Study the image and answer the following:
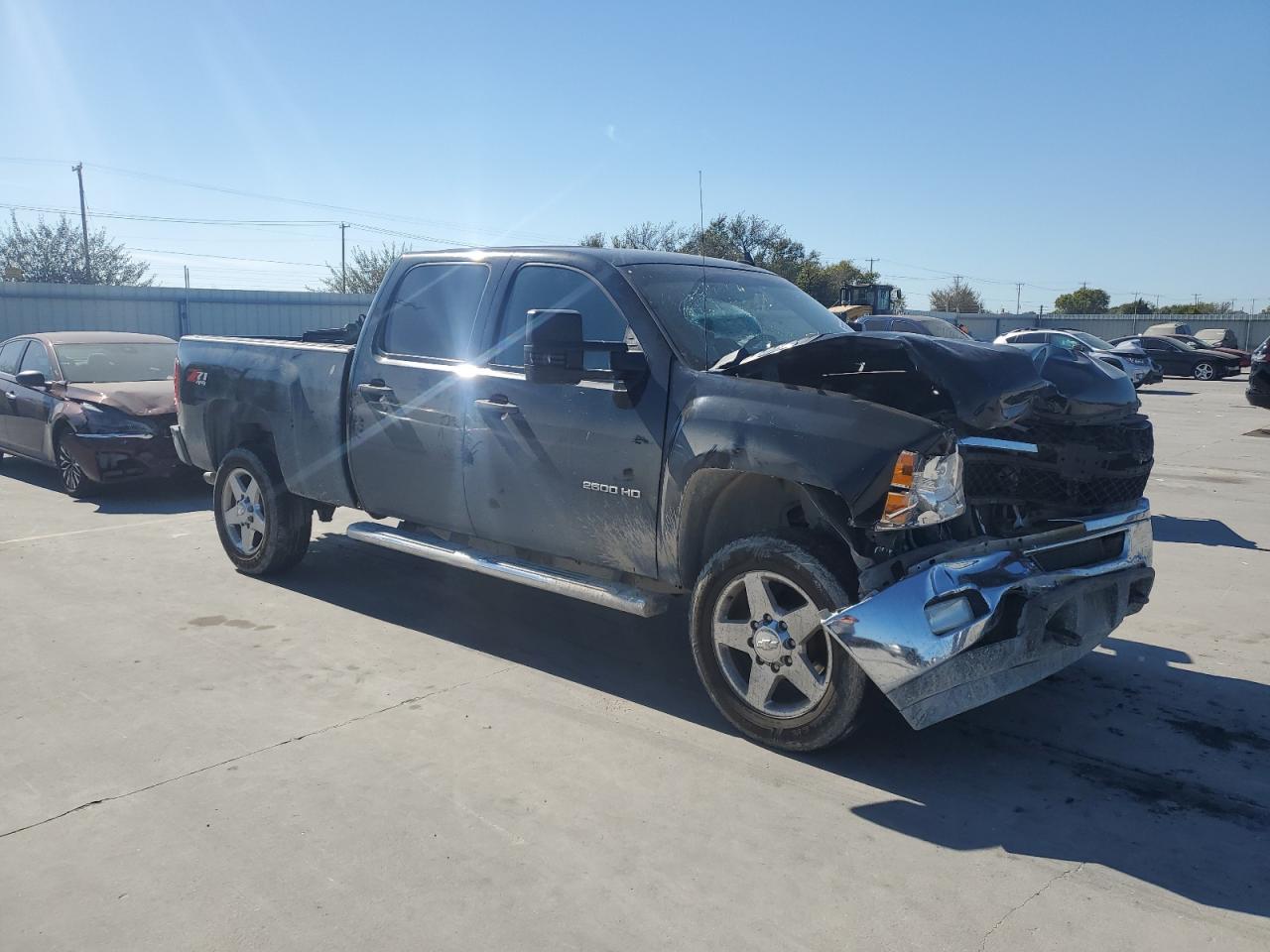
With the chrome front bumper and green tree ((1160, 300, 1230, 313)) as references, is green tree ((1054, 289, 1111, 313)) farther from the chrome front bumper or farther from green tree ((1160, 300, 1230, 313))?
the chrome front bumper

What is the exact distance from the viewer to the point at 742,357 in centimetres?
448

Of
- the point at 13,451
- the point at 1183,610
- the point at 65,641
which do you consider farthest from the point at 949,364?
the point at 13,451

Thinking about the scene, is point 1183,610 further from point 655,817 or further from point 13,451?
point 13,451

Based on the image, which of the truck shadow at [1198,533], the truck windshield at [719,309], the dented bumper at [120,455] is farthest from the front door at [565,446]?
the dented bumper at [120,455]

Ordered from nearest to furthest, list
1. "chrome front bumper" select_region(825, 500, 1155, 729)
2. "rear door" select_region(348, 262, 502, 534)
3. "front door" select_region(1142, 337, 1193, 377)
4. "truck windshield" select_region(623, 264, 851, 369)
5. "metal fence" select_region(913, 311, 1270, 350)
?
"chrome front bumper" select_region(825, 500, 1155, 729)
"truck windshield" select_region(623, 264, 851, 369)
"rear door" select_region(348, 262, 502, 534)
"front door" select_region(1142, 337, 1193, 377)
"metal fence" select_region(913, 311, 1270, 350)

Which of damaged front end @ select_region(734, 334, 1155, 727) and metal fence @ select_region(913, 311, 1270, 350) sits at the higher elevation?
metal fence @ select_region(913, 311, 1270, 350)

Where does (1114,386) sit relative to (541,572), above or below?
above

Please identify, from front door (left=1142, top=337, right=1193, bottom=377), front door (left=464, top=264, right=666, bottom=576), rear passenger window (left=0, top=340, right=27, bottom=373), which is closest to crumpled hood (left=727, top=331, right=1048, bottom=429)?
front door (left=464, top=264, right=666, bottom=576)

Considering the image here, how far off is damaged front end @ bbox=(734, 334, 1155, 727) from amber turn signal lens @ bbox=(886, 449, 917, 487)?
2cm

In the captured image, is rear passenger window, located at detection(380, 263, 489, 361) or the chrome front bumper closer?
the chrome front bumper

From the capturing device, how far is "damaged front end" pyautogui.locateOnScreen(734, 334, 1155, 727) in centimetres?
364

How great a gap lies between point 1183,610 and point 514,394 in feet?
13.7

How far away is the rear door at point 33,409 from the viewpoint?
10.3 metres

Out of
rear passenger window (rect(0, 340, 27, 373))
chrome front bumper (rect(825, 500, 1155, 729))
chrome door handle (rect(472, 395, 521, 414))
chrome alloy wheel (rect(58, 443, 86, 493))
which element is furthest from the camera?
rear passenger window (rect(0, 340, 27, 373))
